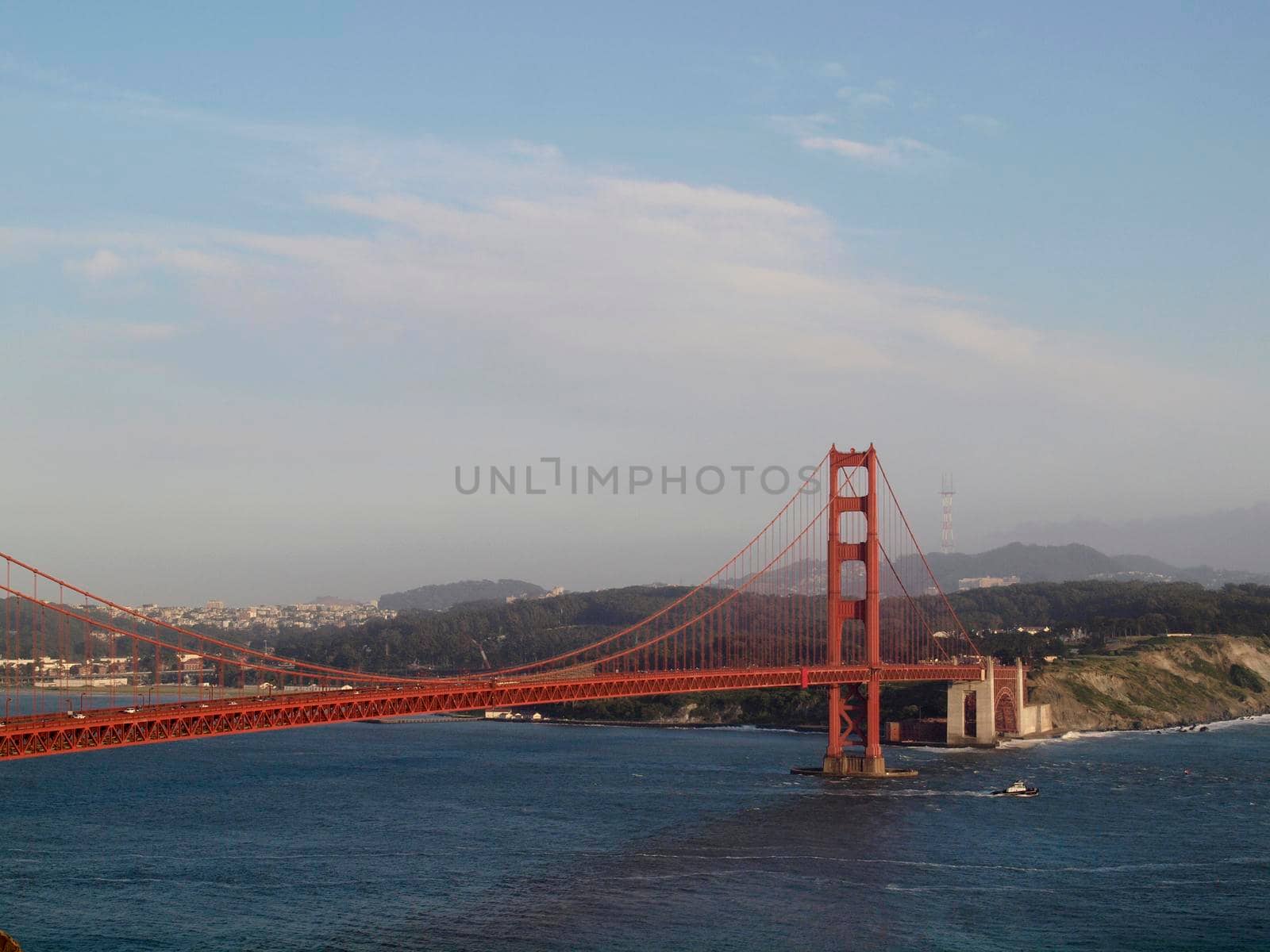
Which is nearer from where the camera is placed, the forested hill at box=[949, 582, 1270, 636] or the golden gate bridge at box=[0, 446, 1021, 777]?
the golden gate bridge at box=[0, 446, 1021, 777]

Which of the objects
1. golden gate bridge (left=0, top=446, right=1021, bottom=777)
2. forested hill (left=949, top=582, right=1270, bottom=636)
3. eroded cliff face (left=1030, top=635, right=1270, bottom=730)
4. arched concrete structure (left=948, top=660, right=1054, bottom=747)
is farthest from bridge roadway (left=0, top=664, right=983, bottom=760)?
forested hill (left=949, top=582, right=1270, bottom=636)

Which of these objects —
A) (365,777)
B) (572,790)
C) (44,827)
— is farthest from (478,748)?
(44,827)

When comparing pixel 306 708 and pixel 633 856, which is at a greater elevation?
pixel 306 708

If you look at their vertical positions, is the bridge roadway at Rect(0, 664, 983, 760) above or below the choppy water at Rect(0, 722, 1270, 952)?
above

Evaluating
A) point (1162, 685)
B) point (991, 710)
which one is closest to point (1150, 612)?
point (1162, 685)

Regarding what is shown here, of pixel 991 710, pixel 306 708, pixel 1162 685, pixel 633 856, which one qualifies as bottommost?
pixel 633 856

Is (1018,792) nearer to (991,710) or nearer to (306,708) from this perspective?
(991,710)

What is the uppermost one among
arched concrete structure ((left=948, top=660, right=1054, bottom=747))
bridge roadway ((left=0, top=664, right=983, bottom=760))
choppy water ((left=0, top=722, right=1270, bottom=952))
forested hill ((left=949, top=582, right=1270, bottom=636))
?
forested hill ((left=949, top=582, right=1270, bottom=636))

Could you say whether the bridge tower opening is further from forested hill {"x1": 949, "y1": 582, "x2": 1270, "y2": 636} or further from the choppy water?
forested hill {"x1": 949, "y1": 582, "x2": 1270, "y2": 636}
